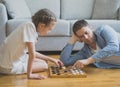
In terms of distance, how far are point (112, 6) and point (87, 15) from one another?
364mm

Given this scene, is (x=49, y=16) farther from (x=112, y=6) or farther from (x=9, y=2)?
(x=112, y=6)

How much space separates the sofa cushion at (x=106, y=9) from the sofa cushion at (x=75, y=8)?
0.11 meters

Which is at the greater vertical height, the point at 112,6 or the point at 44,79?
the point at 112,6

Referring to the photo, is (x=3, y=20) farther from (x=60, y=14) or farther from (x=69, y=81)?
(x=69, y=81)

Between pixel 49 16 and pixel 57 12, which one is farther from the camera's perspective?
pixel 57 12

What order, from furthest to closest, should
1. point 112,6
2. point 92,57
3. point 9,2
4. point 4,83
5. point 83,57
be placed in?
point 112,6 → point 9,2 → point 83,57 → point 92,57 → point 4,83

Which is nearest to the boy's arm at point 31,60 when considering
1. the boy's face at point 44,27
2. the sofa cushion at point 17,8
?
the boy's face at point 44,27

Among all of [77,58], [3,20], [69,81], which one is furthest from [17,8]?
[69,81]

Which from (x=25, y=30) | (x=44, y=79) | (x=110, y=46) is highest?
(x=25, y=30)

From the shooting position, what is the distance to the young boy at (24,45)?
2.17m

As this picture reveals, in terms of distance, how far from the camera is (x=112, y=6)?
144 inches

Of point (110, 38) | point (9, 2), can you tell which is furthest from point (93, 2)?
point (110, 38)

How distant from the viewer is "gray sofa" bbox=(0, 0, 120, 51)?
3.05 metres

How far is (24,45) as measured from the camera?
7.29 feet
